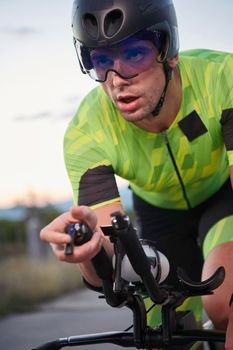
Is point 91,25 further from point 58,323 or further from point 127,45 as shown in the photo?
point 58,323

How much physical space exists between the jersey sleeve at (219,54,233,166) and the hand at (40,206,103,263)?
1.09 metres

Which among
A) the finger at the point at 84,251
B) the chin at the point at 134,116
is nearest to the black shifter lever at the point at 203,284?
the finger at the point at 84,251

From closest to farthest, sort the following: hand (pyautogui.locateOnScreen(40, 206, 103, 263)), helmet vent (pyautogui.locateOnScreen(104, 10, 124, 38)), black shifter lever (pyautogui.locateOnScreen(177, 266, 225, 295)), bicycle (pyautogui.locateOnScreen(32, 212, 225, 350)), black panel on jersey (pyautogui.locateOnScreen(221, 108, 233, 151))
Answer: hand (pyautogui.locateOnScreen(40, 206, 103, 263)), bicycle (pyautogui.locateOnScreen(32, 212, 225, 350)), black shifter lever (pyautogui.locateOnScreen(177, 266, 225, 295)), helmet vent (pyautogui.locateOnScreen(104, 10, 124, 38)), black panel on jersey (pyautogui.locateOnScreen(221, 108, 233, 151))

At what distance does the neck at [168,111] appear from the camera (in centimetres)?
367

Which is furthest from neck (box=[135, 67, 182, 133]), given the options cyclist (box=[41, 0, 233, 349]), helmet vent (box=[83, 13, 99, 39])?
helmet vent (box=[83, 13, 99, 39])

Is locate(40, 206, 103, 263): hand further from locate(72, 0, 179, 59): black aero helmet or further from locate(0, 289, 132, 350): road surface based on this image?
locate(0, 289, 132, 350): road surface

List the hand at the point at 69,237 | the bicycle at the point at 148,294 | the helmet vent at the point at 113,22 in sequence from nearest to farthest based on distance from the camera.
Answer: the hand at the point at 69,237
the bicycle at the point at 148,294
the helmet vent at the point at 113,22

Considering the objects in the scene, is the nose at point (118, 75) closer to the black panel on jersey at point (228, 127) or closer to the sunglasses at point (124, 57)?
the sunglasses at point (124, 57)

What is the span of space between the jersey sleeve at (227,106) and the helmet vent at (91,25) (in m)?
0.61

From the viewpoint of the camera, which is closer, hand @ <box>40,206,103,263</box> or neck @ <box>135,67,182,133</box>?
hand @ <box>40,206,103,263</box>

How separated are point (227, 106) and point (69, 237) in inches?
51.0

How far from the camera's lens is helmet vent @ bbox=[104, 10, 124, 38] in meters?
3.33

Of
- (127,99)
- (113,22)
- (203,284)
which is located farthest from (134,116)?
(203,284)

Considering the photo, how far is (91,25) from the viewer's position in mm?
3404
